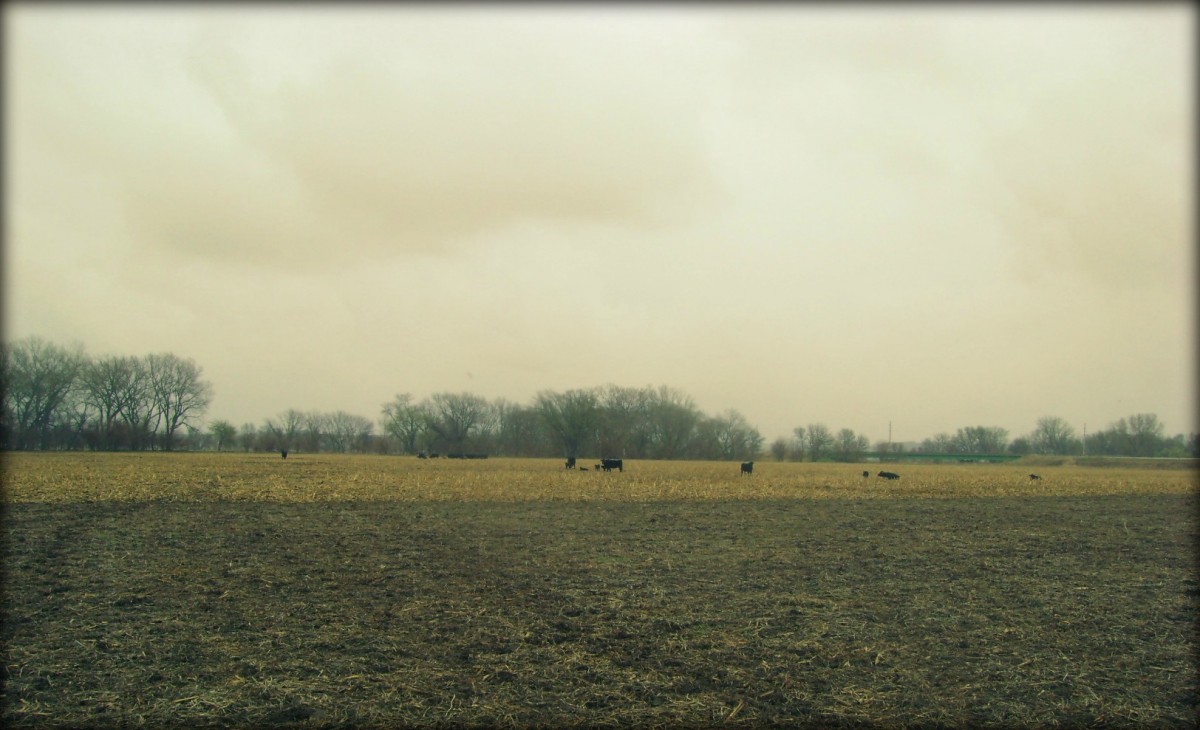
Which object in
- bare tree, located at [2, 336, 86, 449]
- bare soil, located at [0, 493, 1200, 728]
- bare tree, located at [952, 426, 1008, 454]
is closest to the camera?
bare soil, located at [0, 493, 1200, 728]

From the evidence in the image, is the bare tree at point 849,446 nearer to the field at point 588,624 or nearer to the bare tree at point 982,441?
the bare tree at point 982,441

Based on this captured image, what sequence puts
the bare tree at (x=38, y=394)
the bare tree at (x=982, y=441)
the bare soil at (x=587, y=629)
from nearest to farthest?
the bare soil at (x=587, y=629)
the bare tree at (x=38, y=394)
the bare tree at (x=982, y=441)

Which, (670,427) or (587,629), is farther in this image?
(670,427)

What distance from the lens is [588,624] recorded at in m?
8.05

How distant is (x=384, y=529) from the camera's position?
629 inches

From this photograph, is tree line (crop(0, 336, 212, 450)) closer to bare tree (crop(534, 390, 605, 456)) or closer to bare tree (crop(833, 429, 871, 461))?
bare tree (crop(534, 390, 605, 456))

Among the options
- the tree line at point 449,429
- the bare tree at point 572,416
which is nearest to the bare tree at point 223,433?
the tree line at point 449,429

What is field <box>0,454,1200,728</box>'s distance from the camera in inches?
231

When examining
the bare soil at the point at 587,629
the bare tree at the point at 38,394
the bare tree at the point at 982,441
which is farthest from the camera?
the bare tree at the point at 982,441

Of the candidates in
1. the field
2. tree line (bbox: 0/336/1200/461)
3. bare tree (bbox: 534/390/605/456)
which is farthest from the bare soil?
bare tree (bbox: 534/390/605/456)

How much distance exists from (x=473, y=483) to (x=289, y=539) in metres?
16.4

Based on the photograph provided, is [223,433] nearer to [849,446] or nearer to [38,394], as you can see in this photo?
[38,394]

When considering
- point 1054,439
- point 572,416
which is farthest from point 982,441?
point 572,416

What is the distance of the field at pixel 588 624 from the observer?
5.88 metres
